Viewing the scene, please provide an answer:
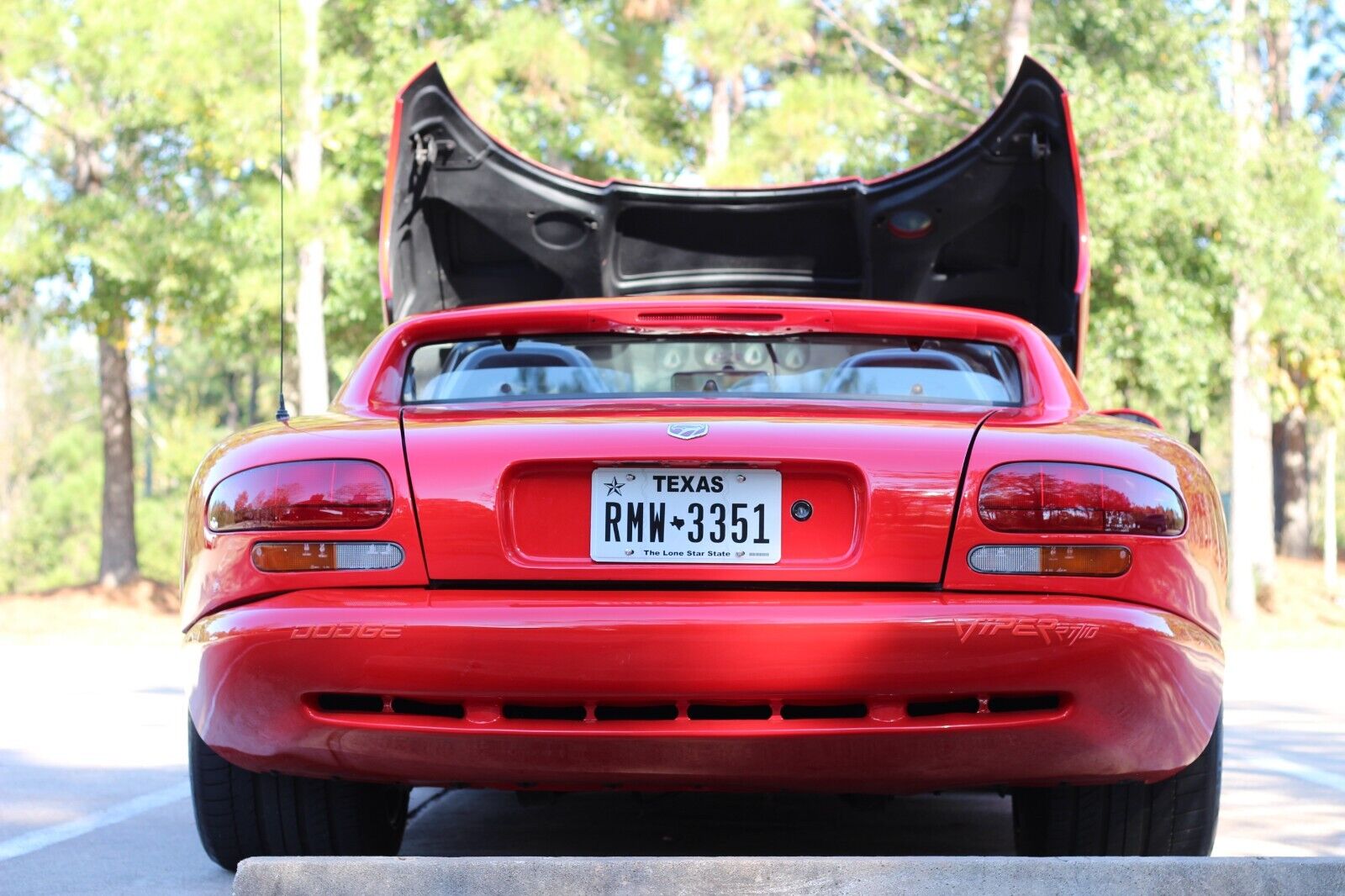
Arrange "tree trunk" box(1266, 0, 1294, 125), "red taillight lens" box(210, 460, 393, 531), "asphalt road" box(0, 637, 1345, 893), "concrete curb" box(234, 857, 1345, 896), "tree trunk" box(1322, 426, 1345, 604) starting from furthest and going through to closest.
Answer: "tree trunk" box(1266, 0, 1294, 125)
"tree trunk" box(1322, 426, 1345, 604)
"asphalt road" box(0, 637, 1345, 893)
"red taillight lens" box(210, 460, 393, 531)
"concrete curb" box(234, 857, 1345, 896)

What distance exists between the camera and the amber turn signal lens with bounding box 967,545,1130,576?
3.23 metres

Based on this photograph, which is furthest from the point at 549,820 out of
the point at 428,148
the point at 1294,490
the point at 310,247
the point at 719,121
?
the point at 1294,490

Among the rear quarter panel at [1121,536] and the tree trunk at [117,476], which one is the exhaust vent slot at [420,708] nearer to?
the rear quarter panel at [1121,536]

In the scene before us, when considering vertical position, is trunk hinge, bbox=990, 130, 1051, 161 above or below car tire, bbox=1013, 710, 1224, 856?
above

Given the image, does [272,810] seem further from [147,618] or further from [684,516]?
[147,618]

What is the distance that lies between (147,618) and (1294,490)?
23.5 meters

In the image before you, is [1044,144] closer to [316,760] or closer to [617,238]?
[617,238]

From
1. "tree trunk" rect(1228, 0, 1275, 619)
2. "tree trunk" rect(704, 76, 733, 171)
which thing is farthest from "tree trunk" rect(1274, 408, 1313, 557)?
"tree trunk" rect(704, 76, 733, 171)

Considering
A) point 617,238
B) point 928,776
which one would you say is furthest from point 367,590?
point 617,238

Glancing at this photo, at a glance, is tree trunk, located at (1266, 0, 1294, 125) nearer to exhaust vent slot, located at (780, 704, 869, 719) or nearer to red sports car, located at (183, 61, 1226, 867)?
red sports car, located at (183, 61, 1226, 867)

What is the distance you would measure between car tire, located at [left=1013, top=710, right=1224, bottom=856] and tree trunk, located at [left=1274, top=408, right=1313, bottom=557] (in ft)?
104

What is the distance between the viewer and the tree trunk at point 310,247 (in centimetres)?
1775

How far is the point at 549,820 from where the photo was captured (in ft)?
16.0

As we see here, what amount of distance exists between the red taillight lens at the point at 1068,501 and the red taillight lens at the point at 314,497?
1188mm
